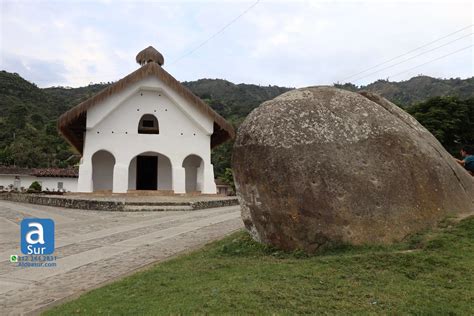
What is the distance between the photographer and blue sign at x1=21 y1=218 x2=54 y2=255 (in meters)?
7.30

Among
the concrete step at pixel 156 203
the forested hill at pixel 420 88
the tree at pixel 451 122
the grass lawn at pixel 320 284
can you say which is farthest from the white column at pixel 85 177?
the forested hill at pixel 420 88

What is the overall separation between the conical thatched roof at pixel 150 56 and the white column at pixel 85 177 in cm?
722

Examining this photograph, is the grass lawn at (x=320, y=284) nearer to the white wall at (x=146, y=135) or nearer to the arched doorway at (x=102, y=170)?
the white wall at (x=146, y=135)

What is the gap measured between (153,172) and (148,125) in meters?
2.94

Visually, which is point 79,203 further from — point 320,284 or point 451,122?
point 451,122

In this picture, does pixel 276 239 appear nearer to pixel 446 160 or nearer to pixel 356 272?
pixel 356 272

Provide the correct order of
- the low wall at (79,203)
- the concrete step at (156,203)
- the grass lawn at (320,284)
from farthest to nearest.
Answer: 1. the concrete step at (156,203)
2. the low wall at (79,203)
3. the grass lawn at (320,284)

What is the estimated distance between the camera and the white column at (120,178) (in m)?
20.9

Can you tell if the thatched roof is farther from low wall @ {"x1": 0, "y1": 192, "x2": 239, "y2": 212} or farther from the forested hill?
the forested hill

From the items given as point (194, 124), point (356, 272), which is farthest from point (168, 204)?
point (356, 272)

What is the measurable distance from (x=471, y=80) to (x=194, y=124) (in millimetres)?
54899

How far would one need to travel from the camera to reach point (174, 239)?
8688 mm

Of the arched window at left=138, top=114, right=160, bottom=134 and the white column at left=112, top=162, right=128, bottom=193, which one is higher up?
the arched window at left=138, top=114, right=160, bottom=134

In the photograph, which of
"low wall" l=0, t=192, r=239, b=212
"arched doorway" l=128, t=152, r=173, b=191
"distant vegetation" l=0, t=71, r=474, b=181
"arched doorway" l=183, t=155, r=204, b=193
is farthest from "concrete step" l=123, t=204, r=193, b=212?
"distant vegetation" l=0, t=71, r=474, b=181
